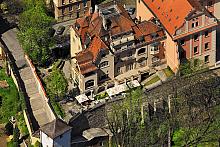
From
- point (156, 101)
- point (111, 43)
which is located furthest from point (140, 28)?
point (156, 101)

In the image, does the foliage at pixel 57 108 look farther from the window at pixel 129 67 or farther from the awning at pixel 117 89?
the window at pixel 129 67

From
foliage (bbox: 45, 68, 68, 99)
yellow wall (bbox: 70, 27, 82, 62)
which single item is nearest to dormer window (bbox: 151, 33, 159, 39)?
yellow wall (bbox: 70, 27, 82, 62)

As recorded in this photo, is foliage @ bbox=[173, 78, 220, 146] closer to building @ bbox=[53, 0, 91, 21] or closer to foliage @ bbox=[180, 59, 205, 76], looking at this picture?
foliage @ bbox=[180, 59, 205, 76]

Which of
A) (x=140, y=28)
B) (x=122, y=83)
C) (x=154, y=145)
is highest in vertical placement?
(x=140, y=28)

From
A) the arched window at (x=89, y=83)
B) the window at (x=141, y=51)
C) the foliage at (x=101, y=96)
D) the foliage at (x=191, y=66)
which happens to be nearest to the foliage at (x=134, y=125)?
the foliage at (x=101, y=96)

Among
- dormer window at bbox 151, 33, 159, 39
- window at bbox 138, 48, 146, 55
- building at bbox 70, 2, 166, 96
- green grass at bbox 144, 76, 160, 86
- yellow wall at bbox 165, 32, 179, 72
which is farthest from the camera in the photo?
window at bbox 138, 48, 146, 55

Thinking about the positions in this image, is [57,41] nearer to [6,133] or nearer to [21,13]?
[21,13]

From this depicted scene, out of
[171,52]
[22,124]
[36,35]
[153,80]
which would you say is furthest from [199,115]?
[36,35]
